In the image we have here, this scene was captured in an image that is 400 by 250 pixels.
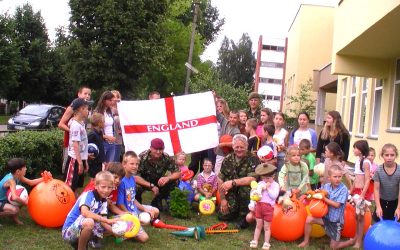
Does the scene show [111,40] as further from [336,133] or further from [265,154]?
[265,154]

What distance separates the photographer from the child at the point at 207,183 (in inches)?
302

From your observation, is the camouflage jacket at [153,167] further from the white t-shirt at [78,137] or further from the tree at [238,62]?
the tree at [238,62]

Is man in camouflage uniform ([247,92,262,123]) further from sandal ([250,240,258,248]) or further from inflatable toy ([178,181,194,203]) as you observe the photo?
sandal ([250,240,258,248])

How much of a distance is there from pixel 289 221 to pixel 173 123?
313 centimetres

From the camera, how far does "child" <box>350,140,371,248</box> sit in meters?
5.98

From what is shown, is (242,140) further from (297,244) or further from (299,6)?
(299,6)

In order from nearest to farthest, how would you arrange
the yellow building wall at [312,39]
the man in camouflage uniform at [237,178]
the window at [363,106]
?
the man in camouflage uniform at [237,178] → the window at [363,106] → the yellow building wall at [312,39]

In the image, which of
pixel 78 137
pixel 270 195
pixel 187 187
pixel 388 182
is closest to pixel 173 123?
pixel 187 187

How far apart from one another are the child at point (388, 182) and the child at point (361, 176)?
0.25 meters

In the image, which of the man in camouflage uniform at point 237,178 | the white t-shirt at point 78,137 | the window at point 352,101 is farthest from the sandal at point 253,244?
the window at point 352,101

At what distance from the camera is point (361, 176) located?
6668 mm

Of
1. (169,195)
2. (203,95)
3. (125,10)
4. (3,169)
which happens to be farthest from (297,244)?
(125,10)

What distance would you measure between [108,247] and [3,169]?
2579 mm

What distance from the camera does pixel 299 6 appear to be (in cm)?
3491
